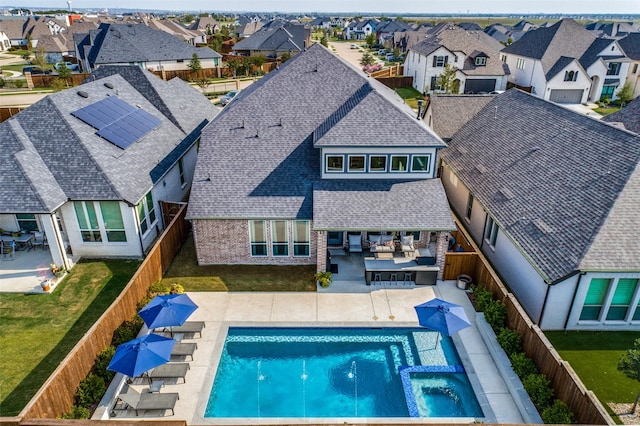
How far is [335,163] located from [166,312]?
35.8 ft

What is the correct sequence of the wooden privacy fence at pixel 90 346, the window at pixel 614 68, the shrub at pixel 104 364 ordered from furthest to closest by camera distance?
the window at pixel 614 68
the shrub at pixel 104 364
the wooden privacy fence at pixel 90 346

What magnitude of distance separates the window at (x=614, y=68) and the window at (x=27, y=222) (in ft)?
223

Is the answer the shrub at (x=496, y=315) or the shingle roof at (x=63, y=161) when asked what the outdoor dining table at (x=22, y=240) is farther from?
the shrub at (x=496, y=315)

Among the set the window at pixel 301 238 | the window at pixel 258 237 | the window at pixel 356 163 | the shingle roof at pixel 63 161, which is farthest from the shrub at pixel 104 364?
the window at pixel 356 163

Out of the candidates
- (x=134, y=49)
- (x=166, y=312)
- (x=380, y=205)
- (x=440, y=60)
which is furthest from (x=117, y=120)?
(x=134, y=49)

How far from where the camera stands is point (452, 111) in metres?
32.5

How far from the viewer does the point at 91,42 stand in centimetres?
7231

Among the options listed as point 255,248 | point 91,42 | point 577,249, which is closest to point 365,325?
point 255,248

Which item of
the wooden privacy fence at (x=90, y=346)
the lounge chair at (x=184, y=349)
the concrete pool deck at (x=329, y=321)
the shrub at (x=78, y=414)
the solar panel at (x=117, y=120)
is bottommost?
the concrete pool deck at (x=329, y=321)

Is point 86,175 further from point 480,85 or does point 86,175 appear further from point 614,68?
point 614,68

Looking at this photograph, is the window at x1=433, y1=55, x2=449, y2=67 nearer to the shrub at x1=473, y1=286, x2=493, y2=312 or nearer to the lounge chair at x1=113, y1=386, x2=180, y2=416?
the shrub at x1=473, y1=286, x2=493, y2=312

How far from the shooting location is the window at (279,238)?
845 inches

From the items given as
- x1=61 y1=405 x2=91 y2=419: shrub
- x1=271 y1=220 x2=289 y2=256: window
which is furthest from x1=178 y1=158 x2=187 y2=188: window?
x1=61 y1=405 x2=91 y2=419: shrub

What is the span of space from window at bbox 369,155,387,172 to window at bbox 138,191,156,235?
1223cm
